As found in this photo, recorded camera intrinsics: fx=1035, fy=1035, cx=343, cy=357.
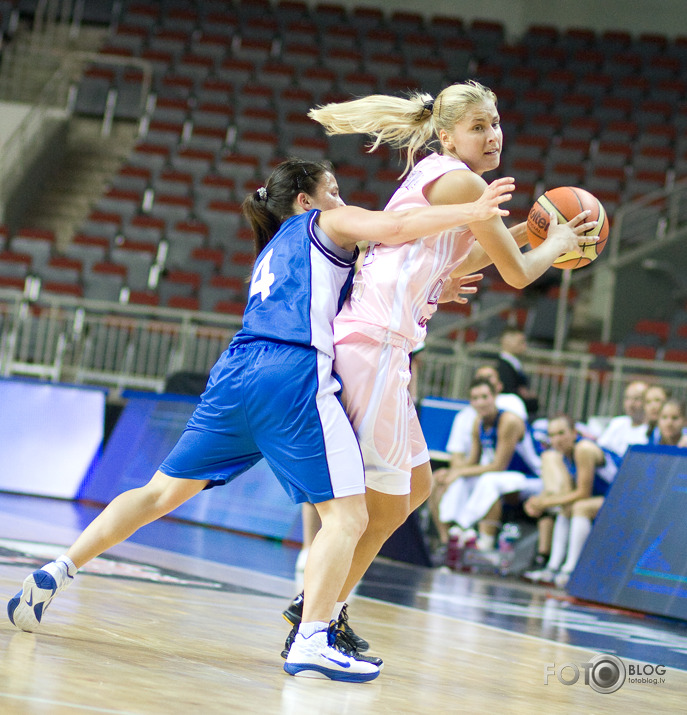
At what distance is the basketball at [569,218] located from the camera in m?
3.43

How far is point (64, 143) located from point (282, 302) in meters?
17.5

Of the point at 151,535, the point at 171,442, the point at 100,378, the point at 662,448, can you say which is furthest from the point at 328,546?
the point at 100,378

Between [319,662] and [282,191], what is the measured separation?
4.99 ft

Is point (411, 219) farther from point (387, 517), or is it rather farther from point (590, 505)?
point (590, 505)

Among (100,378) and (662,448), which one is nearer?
(662,448)

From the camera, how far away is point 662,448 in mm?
6336

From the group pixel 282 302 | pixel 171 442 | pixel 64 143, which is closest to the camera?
pixel 282 302

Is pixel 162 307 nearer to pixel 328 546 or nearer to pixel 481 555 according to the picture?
pixel 481 555

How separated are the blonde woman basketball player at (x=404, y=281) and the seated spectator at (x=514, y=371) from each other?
603cm

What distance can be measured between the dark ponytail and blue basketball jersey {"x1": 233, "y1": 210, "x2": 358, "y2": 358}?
247 mm

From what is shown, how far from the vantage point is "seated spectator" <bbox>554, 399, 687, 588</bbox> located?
742 cm

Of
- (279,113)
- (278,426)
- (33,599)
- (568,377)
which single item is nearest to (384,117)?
(278,426)

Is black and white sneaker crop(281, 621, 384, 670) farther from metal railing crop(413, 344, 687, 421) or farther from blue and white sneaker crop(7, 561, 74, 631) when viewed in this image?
metal railing crop(413, 344, 687, 421)

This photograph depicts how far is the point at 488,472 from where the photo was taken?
838cm
